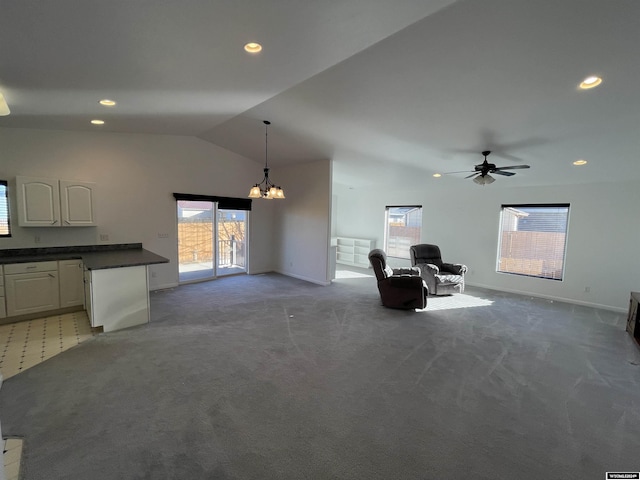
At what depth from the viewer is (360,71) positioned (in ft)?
10.0

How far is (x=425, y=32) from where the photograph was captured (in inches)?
95.0

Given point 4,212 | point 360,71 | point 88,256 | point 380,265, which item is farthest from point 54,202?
point 380,265

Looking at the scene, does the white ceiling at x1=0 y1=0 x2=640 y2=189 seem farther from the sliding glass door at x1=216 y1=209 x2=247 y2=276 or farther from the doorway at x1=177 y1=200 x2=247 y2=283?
the sliding glass door at x1=216 y1=209 x2=247 y2=276

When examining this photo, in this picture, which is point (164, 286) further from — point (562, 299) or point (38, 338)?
point (562, 299)

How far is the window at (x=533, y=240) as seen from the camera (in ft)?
19.2

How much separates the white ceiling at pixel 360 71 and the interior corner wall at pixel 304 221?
1882mm

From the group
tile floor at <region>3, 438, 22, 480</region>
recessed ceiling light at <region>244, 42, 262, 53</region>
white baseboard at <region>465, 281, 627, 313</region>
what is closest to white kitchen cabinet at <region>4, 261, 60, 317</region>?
tile floor at <region>3, 438, 22, 480</region>

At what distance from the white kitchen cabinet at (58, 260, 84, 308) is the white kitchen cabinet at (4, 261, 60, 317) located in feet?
0.19

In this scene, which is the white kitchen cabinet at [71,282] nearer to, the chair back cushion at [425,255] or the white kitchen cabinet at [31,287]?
the white kitchen cabinet at [31,287]

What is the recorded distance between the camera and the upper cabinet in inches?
164

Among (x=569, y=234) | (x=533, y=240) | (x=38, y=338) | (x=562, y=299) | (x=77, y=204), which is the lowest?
(x=38, y=338)

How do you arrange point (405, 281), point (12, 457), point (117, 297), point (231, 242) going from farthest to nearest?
point (231, 242) → point (405, 281) → point (117, 297) → point (12, 457)

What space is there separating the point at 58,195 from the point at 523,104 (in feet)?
20.4

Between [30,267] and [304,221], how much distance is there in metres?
4.76
